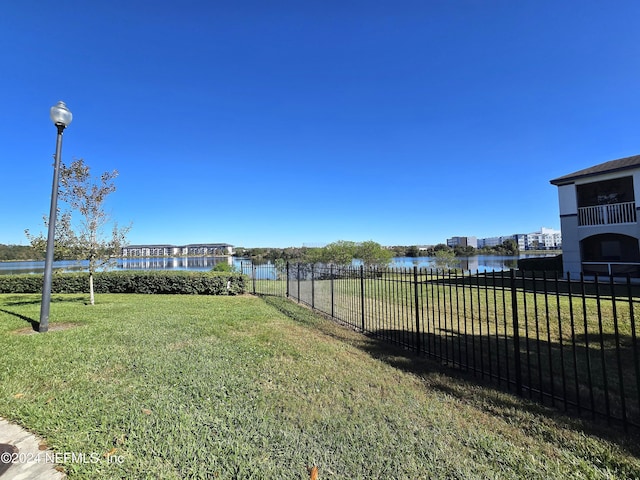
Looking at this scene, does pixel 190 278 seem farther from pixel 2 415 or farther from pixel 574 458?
pixel 574 458

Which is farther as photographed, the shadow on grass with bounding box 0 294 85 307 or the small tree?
the small tree

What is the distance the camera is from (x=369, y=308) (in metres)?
9.45

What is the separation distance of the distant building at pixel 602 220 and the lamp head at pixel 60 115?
1805 centimetres

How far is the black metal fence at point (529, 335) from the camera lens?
3.23 meters

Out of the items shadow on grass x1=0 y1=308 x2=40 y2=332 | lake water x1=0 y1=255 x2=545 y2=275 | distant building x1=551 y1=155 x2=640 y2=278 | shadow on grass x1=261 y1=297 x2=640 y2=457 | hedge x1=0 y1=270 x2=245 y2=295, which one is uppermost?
distant building x1=551 y1=155 x2=640 y2=278

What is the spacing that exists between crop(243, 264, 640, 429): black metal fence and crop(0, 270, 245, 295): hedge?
4.08 metres

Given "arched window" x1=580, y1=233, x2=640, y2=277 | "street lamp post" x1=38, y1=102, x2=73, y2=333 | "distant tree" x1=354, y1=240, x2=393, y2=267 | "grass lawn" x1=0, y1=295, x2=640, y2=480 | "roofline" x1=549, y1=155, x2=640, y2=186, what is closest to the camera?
"grass lawn" x1=0, y1=295, x2=640, y2=480

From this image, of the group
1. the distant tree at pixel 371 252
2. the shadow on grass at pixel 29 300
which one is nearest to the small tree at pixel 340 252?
the distant tree at pixel 371 252

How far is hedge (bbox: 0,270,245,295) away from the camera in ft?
46.6

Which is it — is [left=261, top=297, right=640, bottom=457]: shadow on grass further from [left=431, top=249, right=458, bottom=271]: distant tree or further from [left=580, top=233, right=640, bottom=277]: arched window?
[left=431, top=249, right=458, bottom=271]: distant tree

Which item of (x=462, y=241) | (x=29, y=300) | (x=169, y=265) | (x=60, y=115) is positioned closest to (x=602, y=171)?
(x=60, y=115)

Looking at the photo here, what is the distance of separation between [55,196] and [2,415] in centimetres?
500

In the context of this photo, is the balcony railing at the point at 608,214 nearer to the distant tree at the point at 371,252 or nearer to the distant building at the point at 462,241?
the distant tree at the point at 371,252

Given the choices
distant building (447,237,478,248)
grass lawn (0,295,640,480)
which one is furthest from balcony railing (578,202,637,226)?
distant building (447,237,478,248)
